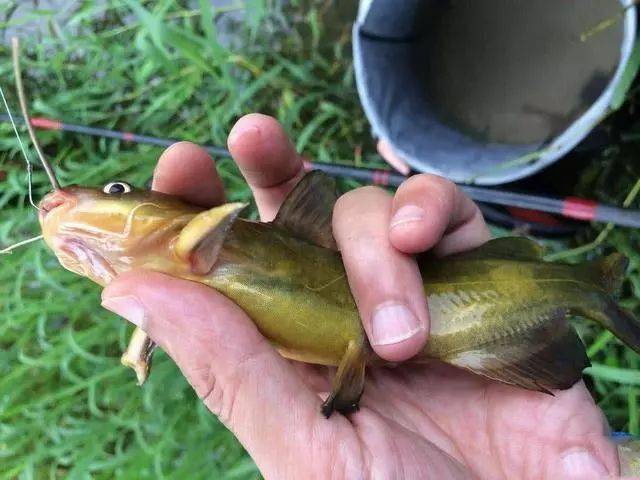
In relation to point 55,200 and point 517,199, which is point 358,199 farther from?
point 517,199

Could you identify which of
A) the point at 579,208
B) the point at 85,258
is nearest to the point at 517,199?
the point at 579,208

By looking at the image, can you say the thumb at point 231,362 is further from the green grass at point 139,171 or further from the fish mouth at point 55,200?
the green grass at point 139,171

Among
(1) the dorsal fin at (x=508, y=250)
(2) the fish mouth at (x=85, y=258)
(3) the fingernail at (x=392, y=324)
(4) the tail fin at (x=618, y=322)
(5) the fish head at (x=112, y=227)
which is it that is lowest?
(4) the tail fin at (x=618, y=322)

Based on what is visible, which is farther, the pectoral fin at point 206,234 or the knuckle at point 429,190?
the knuckle at point 429,190

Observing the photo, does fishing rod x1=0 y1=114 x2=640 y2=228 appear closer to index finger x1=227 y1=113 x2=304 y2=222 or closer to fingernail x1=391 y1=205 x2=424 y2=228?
index finger x1=227 y1=113 x2=304 y2=222

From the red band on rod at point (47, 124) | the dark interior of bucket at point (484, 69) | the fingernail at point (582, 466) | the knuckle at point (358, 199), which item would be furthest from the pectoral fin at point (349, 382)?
the red band on rod at point (47, 124)

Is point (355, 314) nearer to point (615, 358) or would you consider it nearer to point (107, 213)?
point (107, 213)
